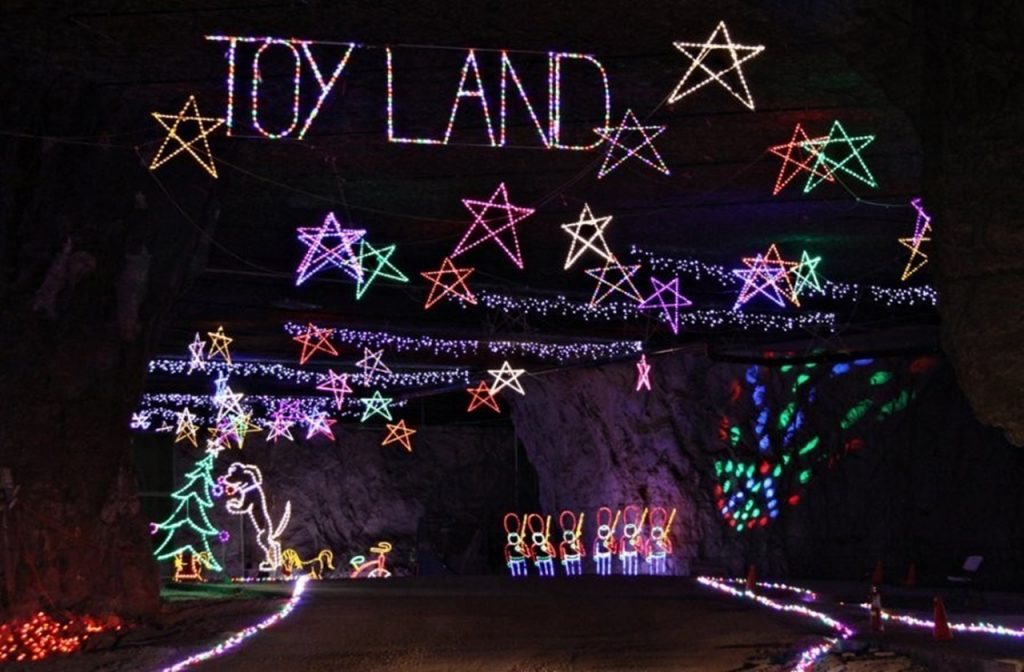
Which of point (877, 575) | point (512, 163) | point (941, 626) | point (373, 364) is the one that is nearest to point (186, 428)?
point (373, 364)

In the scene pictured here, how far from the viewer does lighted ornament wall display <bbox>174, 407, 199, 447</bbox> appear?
1140 inches

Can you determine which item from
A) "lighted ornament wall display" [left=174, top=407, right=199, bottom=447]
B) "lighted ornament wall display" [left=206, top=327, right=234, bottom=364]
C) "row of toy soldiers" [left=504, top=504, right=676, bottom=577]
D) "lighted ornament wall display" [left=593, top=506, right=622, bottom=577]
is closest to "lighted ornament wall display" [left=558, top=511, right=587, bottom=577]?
"row of toy soldiers" [left=504, top=504, right=676, bottom=577]

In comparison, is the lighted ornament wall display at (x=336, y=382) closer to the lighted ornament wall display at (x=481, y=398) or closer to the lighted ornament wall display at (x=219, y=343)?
the lighted ornament wall display at (x=481, y=398)

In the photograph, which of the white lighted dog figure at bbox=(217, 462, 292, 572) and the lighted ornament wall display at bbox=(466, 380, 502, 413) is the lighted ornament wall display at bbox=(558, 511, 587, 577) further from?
the white lighted dog figure at bbox=(217, 462, 292, 572)

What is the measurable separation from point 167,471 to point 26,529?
20.2 m

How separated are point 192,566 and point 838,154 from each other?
2126cm

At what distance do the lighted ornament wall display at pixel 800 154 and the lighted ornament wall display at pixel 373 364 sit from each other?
9.27 meters

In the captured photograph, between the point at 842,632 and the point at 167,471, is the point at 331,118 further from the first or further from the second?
the point at 167,471

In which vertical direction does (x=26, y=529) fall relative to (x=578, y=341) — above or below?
below

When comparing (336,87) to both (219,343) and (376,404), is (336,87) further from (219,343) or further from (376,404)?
(376,404)

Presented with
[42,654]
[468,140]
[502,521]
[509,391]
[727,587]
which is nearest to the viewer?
[42,654]

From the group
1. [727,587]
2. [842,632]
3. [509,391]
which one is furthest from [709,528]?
[842,632]

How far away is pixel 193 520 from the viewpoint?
33.5 m

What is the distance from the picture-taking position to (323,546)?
34.8 meters
